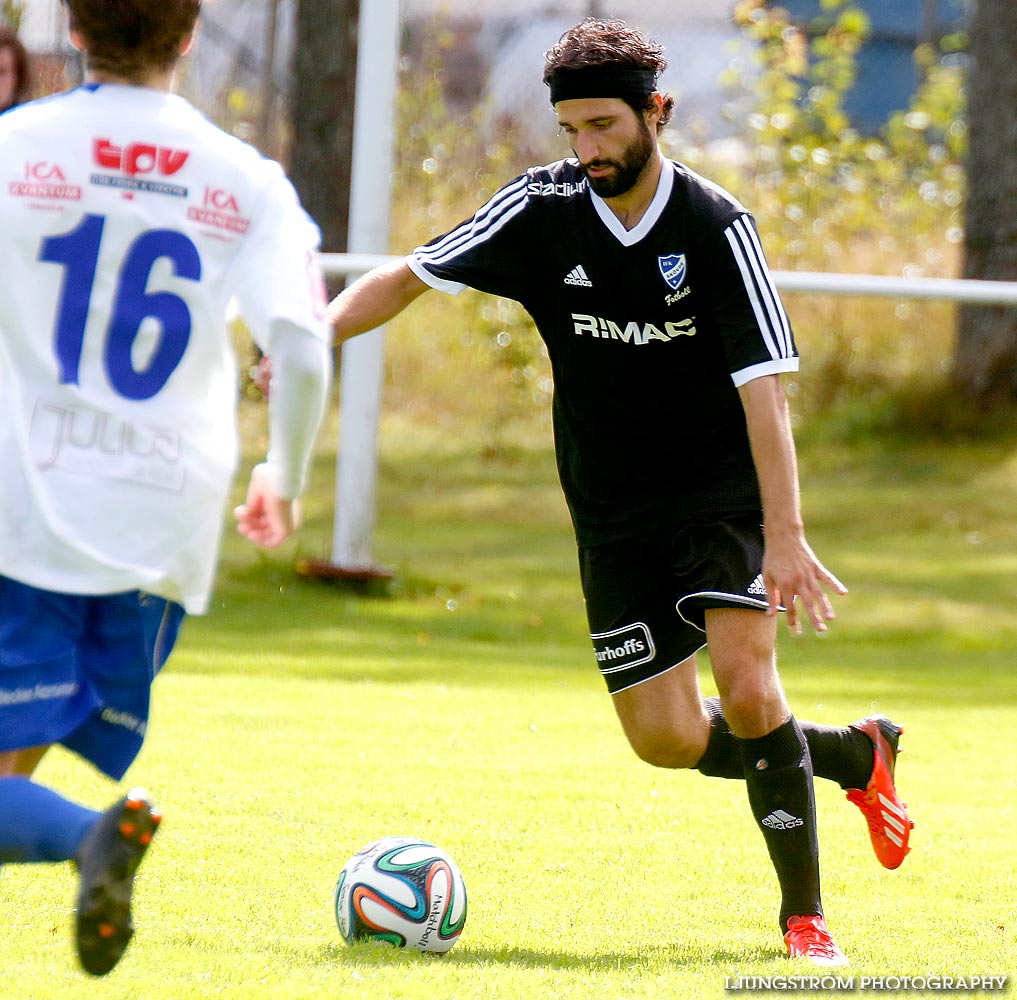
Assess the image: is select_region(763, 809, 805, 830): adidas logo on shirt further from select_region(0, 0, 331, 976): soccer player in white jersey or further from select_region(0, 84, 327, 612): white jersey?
select_region(0, 84, 327, 612): white jersey

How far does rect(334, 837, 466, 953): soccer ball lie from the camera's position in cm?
386

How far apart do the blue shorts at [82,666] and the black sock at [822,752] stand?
188 cm

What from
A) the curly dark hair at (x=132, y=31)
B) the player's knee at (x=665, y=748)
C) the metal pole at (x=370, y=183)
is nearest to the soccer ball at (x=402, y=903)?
the player's knee at (x=665, y=748)

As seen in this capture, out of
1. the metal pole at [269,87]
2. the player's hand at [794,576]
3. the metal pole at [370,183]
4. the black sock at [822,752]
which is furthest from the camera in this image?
the metal pole at [269,87]

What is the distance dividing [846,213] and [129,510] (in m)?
12.5

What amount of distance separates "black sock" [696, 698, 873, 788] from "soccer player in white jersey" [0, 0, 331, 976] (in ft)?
6.45

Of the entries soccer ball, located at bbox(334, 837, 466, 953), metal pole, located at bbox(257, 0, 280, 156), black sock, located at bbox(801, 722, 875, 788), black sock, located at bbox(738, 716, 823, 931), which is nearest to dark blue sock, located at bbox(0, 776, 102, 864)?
soccer ball, located at bbox(334, 837, 466, 953)

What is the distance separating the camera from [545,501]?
42.7ft

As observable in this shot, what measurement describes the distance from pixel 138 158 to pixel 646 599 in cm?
201

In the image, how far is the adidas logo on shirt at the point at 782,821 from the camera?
3998 mm

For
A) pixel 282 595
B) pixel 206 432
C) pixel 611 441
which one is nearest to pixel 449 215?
pixel 282 595

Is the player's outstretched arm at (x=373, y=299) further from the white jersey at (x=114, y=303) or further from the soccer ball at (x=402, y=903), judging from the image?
the soccer ball at (x=402, y=903)

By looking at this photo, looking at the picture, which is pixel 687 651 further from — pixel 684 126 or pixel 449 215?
pixel 684 126

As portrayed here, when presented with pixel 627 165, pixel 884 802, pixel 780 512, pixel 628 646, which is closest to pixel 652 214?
pixel 627 165
